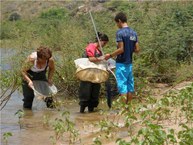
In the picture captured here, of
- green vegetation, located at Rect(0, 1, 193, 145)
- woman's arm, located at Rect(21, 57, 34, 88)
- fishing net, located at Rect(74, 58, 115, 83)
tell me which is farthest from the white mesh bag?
green vegetation, located at Rect(0, 1, 193, 145)

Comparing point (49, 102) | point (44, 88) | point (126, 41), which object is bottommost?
point (49, 102)

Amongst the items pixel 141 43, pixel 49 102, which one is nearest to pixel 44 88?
pixel 49 102

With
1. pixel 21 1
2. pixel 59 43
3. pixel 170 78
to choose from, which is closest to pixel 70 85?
pixel 59 43

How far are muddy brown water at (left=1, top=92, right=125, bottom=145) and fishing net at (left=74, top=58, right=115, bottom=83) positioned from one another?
551 mm

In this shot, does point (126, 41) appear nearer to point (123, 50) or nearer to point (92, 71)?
point (123, 50)

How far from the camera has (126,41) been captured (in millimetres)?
7293

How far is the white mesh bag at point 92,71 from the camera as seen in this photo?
7561mm

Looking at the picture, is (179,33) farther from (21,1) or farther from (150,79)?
(21,1)

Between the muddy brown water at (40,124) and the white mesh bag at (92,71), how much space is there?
55 centimetres

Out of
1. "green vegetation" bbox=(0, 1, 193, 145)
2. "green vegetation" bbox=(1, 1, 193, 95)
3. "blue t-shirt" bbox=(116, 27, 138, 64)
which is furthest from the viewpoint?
"green vegetation" bbox=(1, 1, 193, 95)

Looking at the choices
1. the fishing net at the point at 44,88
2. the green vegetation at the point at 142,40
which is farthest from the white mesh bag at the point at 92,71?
the green vegetation at the point at 142,40

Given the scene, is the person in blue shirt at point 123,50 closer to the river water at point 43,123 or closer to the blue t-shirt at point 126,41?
the blue t-shirt at point 126,41

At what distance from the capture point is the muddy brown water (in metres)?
6.25

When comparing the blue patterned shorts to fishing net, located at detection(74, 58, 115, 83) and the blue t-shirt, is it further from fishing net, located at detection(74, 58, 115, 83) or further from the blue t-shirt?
fishing net, located at detection(74, 58, 115, 83)
